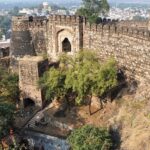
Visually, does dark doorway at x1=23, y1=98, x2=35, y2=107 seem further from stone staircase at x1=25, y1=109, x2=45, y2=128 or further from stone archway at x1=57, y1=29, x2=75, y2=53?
stone archway at x1=57, y1=29, x2=75, y2=53

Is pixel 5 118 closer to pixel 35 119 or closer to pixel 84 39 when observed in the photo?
pixel 35 119

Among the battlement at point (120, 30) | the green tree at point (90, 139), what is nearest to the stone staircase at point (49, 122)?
the green tree at point (90, 139)

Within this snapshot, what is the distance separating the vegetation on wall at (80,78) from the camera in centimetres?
2238

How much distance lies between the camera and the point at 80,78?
22.4m

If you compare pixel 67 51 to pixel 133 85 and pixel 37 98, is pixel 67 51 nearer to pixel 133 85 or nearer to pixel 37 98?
pixel 37 98

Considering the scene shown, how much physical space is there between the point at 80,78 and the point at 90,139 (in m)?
4.28

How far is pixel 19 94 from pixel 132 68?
7175mm

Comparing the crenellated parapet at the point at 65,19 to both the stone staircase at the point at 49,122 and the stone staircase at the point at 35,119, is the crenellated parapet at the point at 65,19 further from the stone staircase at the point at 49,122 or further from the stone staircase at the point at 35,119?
the stone staircase at the point at 35,119

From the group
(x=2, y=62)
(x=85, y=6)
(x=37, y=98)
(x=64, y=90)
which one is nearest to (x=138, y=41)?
(x=64, y=90)

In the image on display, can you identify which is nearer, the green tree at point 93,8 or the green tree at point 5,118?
the green tree at point 5,118

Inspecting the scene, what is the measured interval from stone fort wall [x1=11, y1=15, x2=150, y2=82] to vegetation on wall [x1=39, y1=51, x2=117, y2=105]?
42.8 inches

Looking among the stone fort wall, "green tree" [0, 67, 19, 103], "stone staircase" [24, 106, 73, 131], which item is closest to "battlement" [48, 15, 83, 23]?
the stone fort wall

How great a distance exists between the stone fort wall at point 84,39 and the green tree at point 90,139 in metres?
4.98

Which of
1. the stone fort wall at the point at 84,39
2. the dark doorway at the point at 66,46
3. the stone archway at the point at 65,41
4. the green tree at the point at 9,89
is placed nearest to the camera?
the stone fort wall at the point at 84,39
